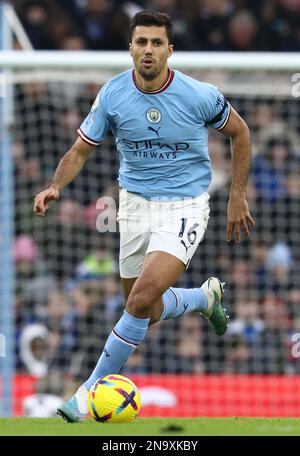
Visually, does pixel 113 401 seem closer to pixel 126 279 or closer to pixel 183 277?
pixel 126 279

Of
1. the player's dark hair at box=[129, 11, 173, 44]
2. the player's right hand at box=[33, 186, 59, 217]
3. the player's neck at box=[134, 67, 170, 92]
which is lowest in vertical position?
the player's right hand at box=[33, 186, 59, 217]

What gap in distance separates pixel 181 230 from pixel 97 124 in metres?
0.94

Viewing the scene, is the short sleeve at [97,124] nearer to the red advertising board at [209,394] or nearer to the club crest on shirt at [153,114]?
the club crest on shirt at [153,114]

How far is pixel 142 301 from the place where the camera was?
7.72 meters

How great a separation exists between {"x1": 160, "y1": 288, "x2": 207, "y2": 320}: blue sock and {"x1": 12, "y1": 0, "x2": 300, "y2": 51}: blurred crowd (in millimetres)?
6715

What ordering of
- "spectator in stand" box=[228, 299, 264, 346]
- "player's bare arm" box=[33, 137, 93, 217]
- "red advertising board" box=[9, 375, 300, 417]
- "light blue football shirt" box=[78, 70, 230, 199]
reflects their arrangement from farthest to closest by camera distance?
"spectator in stand" box=[228, 299, 264, 346], "red advertising board" box=[9, 375, 300, 417], "light blue football shirt" box=[78, 70, 230, 199], "player's bare arm" box=[33, 137, 93, 217]

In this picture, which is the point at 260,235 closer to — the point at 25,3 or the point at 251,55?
the point at 251,55

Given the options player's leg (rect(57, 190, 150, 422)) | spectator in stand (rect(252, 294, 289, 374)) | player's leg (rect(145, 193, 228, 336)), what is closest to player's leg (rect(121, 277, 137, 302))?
player's leg (rect(57, 190, 150, 422))

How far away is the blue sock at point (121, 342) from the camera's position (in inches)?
309

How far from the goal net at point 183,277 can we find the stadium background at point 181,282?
1 centimetres

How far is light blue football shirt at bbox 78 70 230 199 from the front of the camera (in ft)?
26.7

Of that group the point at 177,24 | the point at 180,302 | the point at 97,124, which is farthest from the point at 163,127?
the point at 177,24

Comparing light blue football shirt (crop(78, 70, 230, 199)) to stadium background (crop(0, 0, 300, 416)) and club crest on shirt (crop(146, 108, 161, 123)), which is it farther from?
stadium background (crop(0, 0, 300, 416))

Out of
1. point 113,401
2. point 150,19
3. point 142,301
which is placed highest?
point 150,19
